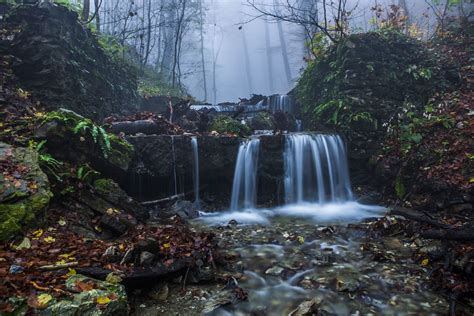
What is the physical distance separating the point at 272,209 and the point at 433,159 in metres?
4.55

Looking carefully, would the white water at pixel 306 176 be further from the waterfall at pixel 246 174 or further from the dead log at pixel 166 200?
the dead log at pixel 166 200

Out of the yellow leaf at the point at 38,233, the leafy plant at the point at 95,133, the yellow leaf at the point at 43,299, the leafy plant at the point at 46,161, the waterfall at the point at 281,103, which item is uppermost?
the waterfall at the point at 281,103

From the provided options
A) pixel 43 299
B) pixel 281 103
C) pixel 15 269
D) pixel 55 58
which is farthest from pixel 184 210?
pixel 281 103

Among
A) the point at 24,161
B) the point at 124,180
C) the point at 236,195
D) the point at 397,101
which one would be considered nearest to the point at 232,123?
the point at 236,195

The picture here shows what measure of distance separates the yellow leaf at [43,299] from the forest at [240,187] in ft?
0.06

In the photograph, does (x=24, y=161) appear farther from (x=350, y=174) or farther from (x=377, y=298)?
(x=350, y=174)

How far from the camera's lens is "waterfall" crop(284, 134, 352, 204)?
9.67 m

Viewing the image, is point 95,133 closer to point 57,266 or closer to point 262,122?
point 57,266

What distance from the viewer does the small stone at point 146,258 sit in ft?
12.7

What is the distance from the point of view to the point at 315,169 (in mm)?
9852

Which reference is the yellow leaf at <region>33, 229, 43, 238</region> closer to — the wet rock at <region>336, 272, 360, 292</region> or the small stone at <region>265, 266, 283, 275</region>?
the small stone at <region>265, 266, 283, 275</region>

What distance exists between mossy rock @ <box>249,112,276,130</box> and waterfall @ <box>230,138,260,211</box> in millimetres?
4227

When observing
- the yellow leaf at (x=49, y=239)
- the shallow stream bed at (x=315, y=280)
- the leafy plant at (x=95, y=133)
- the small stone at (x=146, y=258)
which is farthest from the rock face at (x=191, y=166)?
the small stone at (x=146, y=258)

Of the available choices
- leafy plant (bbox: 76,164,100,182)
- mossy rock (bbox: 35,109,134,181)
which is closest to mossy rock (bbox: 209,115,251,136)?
mossy rock (bbox: 35,109,134,181)
